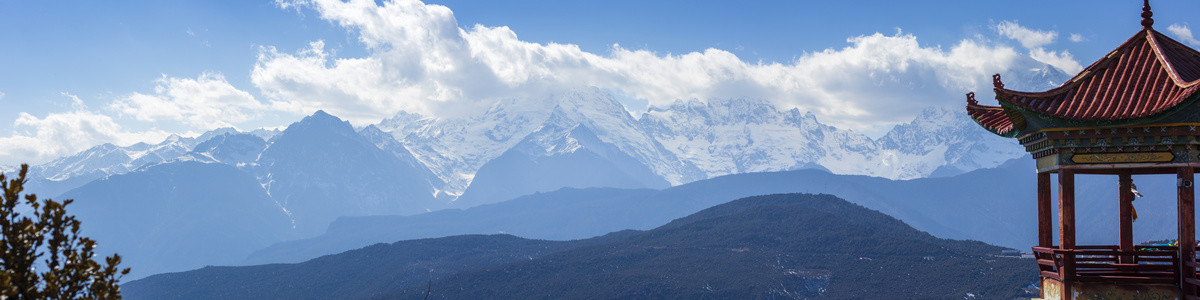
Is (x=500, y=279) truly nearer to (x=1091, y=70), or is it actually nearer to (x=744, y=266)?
(x=744, y=266)

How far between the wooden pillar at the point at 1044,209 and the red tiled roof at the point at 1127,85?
138 cm

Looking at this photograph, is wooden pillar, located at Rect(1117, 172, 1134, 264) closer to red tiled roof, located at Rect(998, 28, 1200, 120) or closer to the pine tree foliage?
red tiled roof, located at Rect(998, 28, 1200, 120)

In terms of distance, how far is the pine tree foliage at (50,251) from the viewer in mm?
9234

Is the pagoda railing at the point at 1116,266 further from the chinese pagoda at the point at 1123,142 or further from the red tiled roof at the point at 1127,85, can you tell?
the red tiled roof at the point at 1127,85

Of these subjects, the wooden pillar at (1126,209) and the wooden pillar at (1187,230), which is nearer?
the wooden pillar at (1187,230)

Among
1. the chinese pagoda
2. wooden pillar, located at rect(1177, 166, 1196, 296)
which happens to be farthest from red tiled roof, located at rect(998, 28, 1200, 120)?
wooden pillar, located at rect(1177, 166, 1196, 296)

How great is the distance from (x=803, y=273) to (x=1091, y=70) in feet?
267

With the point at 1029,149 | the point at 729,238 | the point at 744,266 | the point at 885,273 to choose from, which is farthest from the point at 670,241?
the point at 1029,149

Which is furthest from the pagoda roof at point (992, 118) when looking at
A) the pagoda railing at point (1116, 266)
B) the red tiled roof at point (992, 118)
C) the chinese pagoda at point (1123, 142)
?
the pagoda railing at point (1116, 266)

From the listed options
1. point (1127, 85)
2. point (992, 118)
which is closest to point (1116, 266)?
point (1127, 85)

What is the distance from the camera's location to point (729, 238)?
112062 millimetres

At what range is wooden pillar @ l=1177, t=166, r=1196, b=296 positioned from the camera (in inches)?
513

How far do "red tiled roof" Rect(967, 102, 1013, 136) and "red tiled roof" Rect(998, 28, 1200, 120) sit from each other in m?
0.97

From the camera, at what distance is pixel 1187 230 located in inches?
523
